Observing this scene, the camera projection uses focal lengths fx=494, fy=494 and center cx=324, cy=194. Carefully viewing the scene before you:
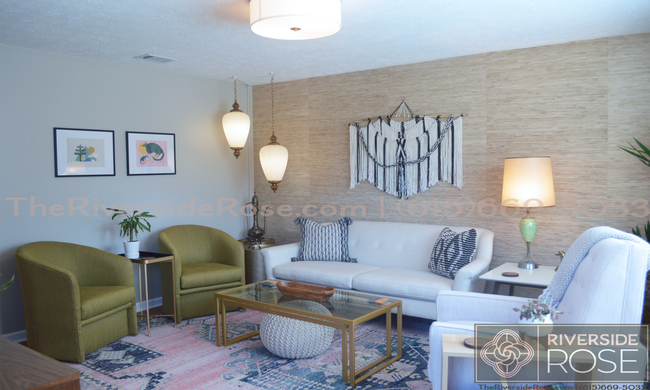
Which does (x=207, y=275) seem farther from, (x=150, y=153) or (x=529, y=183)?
(x=529, y=183)

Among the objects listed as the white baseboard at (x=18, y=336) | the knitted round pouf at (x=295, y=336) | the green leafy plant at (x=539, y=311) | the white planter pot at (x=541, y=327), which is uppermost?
the green leafy plant at (x=539, y=311)

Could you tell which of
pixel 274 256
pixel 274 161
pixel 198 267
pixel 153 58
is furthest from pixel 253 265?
pixel 153 58

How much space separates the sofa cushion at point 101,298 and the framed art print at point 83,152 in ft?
3.63

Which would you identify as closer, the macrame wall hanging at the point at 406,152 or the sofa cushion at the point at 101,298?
the sofa cushion at the point at 101,298

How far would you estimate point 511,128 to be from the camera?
13.9 feet

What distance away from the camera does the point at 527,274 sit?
12.1 feet

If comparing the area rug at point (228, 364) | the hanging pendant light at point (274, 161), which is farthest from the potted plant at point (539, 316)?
the hanging pendant light at point (274, 161)

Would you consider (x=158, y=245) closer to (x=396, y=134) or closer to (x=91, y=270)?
(x=91, y=270)

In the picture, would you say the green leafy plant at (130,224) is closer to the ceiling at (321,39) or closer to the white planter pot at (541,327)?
the ceiling at (321,39)

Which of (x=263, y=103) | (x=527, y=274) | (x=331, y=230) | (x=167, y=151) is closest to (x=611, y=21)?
(x=527, y=274)

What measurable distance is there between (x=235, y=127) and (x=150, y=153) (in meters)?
0.89

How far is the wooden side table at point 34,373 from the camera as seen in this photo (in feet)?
5.19

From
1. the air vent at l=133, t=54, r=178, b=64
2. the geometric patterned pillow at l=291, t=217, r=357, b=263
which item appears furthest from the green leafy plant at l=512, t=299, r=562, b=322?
the air vent at l=133, t=54, r=178, b=64

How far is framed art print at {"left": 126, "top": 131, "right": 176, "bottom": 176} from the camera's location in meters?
4.75
